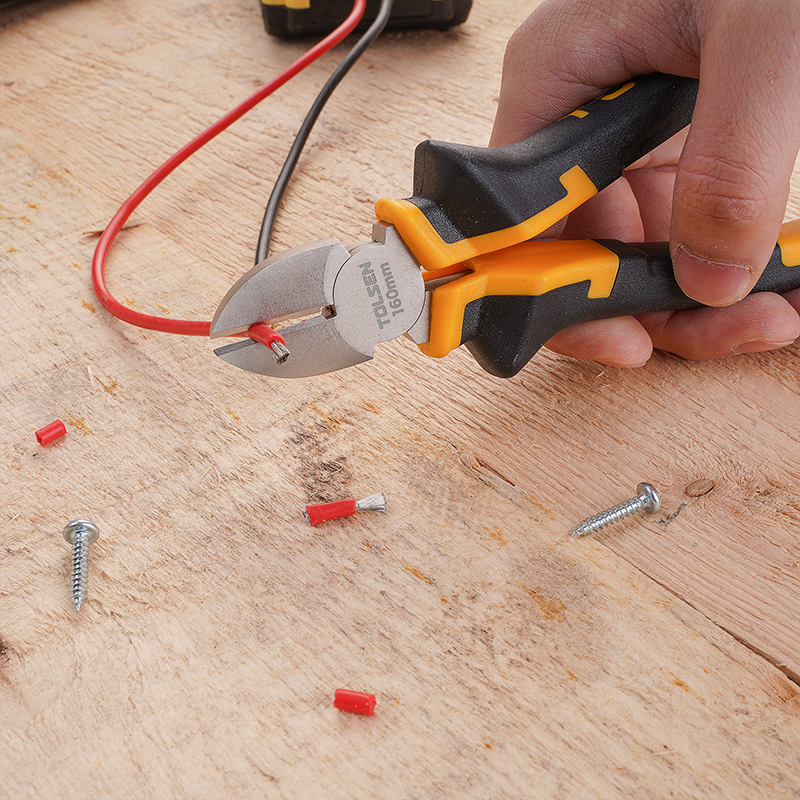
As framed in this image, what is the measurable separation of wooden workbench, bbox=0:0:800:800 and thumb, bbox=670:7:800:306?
165mm

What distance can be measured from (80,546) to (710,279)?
0.53 meters

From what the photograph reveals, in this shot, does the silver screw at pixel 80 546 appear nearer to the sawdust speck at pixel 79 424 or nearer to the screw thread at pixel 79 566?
the screw thread at pixel 79 566

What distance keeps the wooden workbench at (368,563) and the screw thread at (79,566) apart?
0.01m

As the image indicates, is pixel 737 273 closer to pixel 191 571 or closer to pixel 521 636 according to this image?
pixel 521 636

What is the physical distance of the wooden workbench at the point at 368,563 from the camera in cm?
46

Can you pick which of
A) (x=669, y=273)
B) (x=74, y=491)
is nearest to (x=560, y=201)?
(x=669, y=273)

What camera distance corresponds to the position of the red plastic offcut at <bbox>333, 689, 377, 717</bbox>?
1.54 feet

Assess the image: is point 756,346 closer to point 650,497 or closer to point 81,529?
point 650,497

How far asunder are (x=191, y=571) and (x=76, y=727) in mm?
123

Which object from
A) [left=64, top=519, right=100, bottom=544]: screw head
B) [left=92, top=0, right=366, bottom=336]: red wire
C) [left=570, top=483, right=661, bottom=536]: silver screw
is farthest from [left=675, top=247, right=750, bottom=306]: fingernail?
[left=64, top=519, right=100, bottom=544]: screw head

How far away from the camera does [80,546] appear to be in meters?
0.54

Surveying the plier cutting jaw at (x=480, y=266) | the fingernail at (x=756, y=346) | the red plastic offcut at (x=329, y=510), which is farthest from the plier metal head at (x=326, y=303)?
the fingernail at (x=756, y=346)

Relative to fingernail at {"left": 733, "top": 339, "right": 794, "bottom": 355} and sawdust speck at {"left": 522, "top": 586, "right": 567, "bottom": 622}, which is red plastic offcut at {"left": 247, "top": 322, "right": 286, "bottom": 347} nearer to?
sawdust speck at {"left": 522, "top": 586, "right": 567, "bottom": 622}

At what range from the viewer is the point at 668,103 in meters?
0.63
